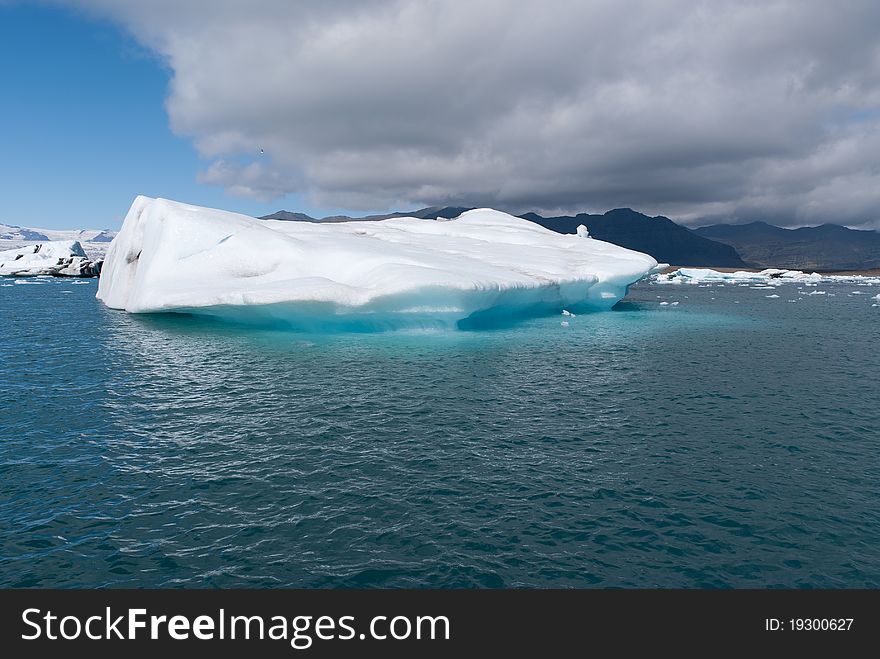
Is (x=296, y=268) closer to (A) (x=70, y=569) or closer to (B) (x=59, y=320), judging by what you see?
(B) (x=59, y=320)

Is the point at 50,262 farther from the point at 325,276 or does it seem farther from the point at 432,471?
the point at 432,471

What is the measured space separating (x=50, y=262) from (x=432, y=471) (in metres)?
136

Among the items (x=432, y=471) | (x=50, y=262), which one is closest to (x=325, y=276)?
(x=432, y=471)

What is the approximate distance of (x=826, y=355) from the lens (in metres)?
27.7

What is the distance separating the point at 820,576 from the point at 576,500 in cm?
426

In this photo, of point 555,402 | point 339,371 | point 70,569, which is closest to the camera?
point 70,569

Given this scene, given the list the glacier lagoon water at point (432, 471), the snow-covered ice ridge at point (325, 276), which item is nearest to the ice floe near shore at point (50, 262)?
the snow-covered ice ridge at point (325, 276)

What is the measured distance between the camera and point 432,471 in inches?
470

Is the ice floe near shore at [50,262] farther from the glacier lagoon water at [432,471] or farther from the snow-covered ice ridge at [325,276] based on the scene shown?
the glacier lagoon water at [432,471]

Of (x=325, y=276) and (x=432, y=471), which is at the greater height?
(x=325, y=276)

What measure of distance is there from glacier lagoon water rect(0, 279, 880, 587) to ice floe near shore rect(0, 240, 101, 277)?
335 feet

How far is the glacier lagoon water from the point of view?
8.34 meters

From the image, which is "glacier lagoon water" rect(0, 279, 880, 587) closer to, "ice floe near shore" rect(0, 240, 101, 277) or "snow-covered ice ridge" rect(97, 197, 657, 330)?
"snow-covered ice ridge" rect(97, 197, 657, 330)

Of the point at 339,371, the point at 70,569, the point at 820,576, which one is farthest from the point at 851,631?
the point at 339,371
